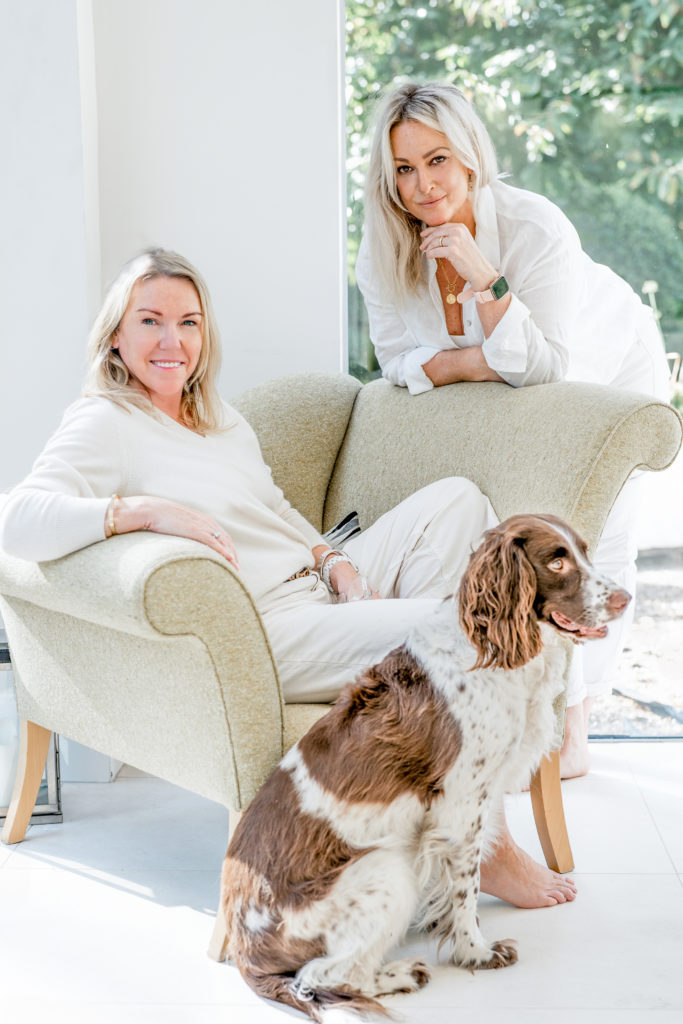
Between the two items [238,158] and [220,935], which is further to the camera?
[238,158]

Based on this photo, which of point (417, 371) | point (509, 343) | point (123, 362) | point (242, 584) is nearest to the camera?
point (242, 584)

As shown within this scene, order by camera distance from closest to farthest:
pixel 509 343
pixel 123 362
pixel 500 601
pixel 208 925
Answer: pixel 500 601, pixel 208 925, pixel 123 362, pixel 509 343

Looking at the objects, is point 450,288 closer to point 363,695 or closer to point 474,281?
point 474,281

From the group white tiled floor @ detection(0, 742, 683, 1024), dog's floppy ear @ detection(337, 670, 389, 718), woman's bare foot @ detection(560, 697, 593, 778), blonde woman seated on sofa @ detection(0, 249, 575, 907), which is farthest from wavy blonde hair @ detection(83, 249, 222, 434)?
woman's bare foot @ detection(560, 697, 593, 778)

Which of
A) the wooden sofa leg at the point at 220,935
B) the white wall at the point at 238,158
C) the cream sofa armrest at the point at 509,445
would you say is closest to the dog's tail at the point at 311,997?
the wooden sofa leg at the point at 220,935

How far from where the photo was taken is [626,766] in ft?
9.71

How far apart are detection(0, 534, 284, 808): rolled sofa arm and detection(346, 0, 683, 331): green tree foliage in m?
1.69

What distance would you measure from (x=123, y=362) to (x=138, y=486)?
294mm

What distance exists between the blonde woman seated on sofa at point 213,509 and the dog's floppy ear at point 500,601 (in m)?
0.25

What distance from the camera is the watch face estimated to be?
8.07 feet

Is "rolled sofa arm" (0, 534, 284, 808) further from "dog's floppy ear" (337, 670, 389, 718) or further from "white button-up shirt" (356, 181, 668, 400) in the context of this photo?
"white button-up shirt" (356, 181, 668, 400)

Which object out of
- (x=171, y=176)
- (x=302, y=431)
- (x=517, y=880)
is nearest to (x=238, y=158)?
(x=171, y=176)

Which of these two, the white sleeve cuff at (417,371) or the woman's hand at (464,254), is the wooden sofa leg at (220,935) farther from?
the woman's hand at (464,254)

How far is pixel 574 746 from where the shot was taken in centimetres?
286
